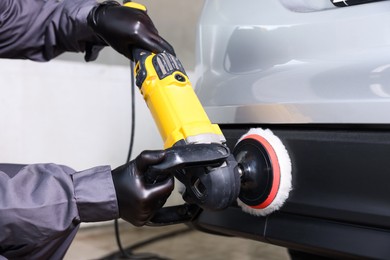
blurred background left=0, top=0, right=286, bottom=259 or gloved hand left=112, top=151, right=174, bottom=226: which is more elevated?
gloved hand left=112, top=151, right=174, bottom=226

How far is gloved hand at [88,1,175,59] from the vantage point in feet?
2.92

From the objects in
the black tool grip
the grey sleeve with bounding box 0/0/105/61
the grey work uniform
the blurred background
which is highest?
the grey sleeve with bounding box 0/0/105/61

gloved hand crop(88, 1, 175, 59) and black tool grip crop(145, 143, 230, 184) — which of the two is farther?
gloved hand crop(88, 1, 175, 59)

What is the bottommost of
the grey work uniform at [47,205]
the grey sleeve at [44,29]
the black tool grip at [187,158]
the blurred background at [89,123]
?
the blurred background at [89,123]

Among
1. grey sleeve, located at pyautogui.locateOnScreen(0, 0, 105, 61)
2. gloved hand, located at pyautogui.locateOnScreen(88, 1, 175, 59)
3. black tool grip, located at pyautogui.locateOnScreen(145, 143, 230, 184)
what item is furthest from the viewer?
grey sleeve, located at pyautogui.locateOnScreen(0, 0, 105, 61)

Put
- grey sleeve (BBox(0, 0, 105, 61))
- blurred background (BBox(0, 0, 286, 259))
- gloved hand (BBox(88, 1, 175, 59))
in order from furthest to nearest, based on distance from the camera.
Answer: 1. blurred background (BBox(0, 0, 286, 259))
2. grey sleeve (BBox(0, 0, 105, 61))
3. gloved hand (BBox(88, 1, 175, 59))

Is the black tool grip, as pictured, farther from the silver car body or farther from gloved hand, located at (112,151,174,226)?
the silver car body

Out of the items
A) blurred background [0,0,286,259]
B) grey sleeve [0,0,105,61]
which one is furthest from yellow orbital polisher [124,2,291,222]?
blurred background [0,0,286,259]

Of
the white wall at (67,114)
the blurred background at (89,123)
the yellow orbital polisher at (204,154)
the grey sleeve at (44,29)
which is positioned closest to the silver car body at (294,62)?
the yellow orbital polisher at (204,154)

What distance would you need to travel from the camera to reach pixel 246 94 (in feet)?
2.80

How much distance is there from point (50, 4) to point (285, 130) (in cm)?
73

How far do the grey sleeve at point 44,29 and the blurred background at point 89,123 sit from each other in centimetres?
58

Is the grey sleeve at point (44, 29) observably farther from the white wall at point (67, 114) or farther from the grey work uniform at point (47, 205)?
the white wall at point (67, 114)

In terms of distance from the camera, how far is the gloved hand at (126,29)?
0.89 meters
